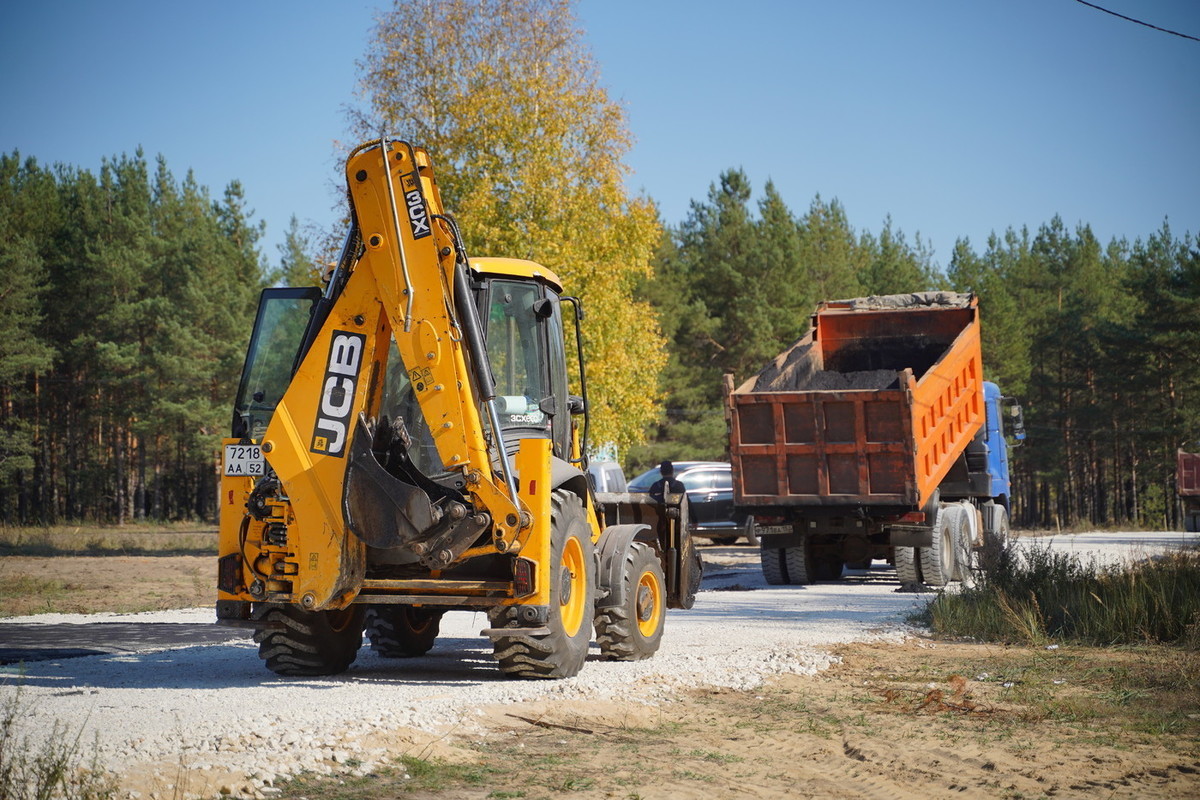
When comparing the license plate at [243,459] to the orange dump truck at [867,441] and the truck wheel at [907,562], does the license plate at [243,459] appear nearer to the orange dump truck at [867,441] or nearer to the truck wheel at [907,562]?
the orange dump truck at [867,441]

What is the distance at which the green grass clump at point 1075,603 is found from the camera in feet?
36.1

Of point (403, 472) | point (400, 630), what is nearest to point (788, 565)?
point (400, 630)

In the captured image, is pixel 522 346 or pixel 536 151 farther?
pixel 536 151

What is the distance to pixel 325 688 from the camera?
847cm

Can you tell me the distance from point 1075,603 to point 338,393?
746 cm

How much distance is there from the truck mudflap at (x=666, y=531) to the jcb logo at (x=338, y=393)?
3.33 m

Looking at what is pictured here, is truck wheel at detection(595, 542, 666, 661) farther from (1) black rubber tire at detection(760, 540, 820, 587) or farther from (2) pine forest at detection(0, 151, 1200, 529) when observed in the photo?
(2) pine forest at detection(0, 151, 1200, 529)

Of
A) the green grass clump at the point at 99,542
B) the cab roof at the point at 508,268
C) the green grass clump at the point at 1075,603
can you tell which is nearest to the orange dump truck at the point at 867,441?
the green grass clump at the point at 1075,603

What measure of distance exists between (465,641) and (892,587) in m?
8.38

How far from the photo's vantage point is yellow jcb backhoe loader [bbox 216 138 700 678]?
8258 millimetres

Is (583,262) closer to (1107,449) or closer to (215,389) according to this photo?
(215,389)

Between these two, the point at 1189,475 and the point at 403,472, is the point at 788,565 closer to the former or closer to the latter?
the point at 403,472

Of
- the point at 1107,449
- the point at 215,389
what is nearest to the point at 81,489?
the point at 215,389

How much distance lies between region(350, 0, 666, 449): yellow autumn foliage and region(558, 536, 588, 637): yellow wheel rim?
19009 mm
